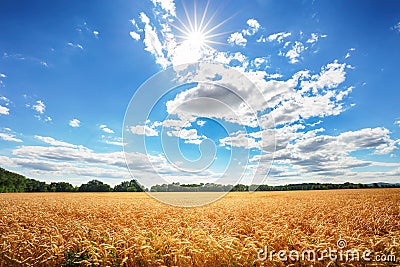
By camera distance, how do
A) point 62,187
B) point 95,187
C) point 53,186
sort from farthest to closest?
point 62,187 < point 53,186 < point 95,187

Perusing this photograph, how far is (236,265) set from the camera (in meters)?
4.70

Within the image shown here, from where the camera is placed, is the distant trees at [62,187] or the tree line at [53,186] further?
the distant trees at [62,187]

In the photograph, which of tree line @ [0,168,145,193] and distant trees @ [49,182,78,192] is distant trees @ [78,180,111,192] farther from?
distant trees @ [49,182,78,192]

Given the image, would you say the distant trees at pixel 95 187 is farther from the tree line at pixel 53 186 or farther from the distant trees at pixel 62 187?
the distant trees at pixel 62 187

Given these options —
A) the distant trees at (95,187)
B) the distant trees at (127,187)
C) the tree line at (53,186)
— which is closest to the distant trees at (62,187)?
the tree line at (53,186)

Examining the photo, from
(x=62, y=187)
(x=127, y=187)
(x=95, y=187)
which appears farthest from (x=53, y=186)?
(x=127, y=187)

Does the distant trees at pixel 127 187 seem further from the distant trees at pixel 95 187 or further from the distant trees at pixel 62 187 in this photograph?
the distant trees at pixel 62 187

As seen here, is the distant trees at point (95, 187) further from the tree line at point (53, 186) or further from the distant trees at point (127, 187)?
the distant trees at point (127, 187)

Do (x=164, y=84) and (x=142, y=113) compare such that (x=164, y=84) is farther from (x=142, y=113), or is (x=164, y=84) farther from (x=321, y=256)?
(x=321, y=256)

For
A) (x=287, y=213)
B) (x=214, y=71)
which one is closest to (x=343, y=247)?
(x=287, y=213)

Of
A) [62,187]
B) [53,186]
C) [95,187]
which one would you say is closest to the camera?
[95,187]

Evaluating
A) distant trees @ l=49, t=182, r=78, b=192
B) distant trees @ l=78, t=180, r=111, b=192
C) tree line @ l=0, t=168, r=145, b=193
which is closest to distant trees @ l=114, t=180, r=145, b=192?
tree line @ l=0, t=168, r=145, b=193

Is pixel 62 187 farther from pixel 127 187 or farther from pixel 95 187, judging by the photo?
pixel 127 187

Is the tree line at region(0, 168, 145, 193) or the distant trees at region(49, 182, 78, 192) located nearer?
the tree line at region(0, 168, 145, 193)
